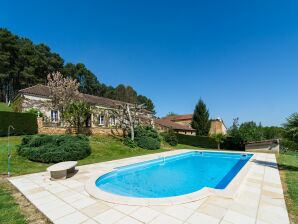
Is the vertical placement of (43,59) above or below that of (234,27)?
above

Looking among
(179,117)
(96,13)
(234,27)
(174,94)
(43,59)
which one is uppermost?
(43,59)

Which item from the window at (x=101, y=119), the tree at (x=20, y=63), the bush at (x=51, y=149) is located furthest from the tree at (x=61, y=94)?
the tree at (x=20, y=63)

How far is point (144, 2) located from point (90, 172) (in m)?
12.7

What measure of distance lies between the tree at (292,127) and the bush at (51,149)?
12006 mm

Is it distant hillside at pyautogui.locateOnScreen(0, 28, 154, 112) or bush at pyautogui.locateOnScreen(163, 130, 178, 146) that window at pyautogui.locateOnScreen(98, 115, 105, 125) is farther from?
distant hillside at pyautogui.locateOnScreen(0, 28, 154, 112)

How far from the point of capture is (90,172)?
8.24m

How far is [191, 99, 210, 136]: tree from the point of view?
110ft

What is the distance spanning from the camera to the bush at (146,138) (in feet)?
62.1

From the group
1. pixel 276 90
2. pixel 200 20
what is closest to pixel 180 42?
pixel 200 20

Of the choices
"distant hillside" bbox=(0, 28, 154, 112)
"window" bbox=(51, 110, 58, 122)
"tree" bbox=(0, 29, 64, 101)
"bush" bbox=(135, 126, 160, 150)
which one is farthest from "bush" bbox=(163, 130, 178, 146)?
"tree" bbox=(0, 29, 64, 101)

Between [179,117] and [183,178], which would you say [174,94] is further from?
[183,178]

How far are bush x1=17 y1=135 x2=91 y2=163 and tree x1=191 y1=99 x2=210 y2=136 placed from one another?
2566cm

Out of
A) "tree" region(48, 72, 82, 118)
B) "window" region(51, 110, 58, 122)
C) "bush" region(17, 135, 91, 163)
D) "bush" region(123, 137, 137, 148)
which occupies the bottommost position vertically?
"bush" region(123, 137, 137, 148)

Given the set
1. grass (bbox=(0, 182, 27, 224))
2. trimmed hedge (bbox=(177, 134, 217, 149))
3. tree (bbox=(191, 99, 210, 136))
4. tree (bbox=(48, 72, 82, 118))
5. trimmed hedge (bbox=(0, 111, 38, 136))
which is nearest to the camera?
grass (bbox=(0, 182, 27, 224))
